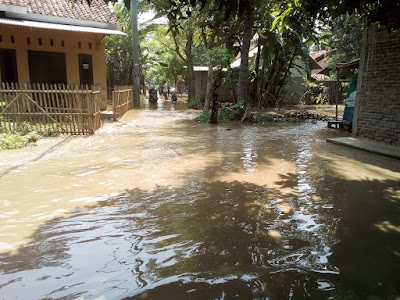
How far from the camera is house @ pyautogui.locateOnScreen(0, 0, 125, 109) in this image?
471 inches

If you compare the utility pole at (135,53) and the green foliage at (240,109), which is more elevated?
the utility pole at (135,53)

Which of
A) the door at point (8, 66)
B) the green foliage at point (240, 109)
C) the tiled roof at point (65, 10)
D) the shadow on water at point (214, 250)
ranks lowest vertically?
the shadow on water at point (214, 250)

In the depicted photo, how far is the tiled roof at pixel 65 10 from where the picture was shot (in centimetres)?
1220

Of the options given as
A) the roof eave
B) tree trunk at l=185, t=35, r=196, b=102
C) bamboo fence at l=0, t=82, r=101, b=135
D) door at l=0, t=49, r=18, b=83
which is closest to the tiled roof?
the roof eave

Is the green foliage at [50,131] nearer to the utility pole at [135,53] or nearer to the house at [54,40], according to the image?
the house at [54,40]

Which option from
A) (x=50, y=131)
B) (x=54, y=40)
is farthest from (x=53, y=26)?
(x=50, y=131)

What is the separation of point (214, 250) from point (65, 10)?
43.4ft

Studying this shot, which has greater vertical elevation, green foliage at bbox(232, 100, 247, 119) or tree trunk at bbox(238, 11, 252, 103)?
tree trunk at bbox(238, 11, 252, 103)

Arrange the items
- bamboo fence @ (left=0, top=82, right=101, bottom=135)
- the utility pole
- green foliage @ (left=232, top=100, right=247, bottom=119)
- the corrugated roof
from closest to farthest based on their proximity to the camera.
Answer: bamboo fence @ (left=0, top=82, right=101, bottom=135)
the corrugated roof
green foliage @ (left=232, top=100, right=247, bottom=119)
the utility pole

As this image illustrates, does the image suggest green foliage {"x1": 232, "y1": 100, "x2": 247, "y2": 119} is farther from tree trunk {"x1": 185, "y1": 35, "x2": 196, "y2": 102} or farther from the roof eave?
tree trunk {"x1": 185, "y1": 35, "x2": 196, "y2": 102}

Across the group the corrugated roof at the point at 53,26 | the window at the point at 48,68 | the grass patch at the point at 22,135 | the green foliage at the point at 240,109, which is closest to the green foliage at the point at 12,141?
the grass patch at the point at 22,135

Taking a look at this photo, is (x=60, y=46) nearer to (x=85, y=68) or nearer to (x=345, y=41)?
(x=85, y=68)

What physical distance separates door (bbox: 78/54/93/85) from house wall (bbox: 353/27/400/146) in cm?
1107

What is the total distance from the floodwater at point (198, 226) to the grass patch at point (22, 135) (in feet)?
1.64
